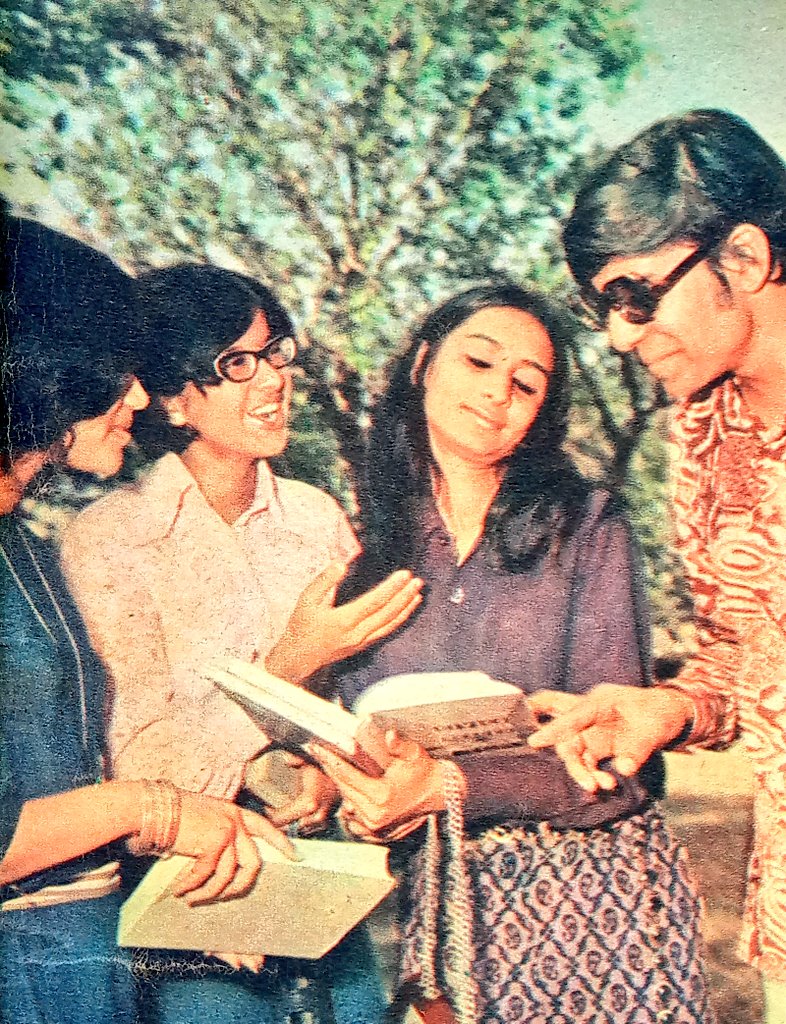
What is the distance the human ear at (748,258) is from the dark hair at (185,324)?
1.32m

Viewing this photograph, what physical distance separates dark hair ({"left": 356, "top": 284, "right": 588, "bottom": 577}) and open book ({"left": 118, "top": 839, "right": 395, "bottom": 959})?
0.87 m

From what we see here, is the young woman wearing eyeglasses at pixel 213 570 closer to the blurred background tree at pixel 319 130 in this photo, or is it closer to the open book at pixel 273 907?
the open book at pixel 273 907

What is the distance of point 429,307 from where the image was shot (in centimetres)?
310

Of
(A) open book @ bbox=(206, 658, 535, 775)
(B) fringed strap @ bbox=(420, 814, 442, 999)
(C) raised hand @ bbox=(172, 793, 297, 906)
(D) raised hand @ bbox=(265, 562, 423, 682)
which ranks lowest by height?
(B) fringed strap @ bbox=(420, 814, 442, 999)

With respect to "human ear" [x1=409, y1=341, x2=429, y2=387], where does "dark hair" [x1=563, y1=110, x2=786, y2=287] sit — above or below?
above

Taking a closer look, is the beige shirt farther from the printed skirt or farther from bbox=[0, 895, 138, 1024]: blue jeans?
the printed skirt

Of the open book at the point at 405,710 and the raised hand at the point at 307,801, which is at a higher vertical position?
the open book at the point at 405,710

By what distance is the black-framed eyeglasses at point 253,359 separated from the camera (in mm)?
3104

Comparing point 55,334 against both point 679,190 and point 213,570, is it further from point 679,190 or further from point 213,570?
point 679,190

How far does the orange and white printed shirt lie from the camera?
120 inches

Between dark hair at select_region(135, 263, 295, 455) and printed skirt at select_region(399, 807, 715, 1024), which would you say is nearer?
printed skirt at select_region(399, 807, 715, 1024)

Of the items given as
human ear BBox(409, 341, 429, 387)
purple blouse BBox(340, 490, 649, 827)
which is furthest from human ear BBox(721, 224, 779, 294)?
human ear BBox(409, 341, 429, 387)

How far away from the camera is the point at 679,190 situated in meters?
3.08

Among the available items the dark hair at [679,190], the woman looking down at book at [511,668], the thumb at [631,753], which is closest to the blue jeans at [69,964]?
the woman looking down at book at [511,668]
